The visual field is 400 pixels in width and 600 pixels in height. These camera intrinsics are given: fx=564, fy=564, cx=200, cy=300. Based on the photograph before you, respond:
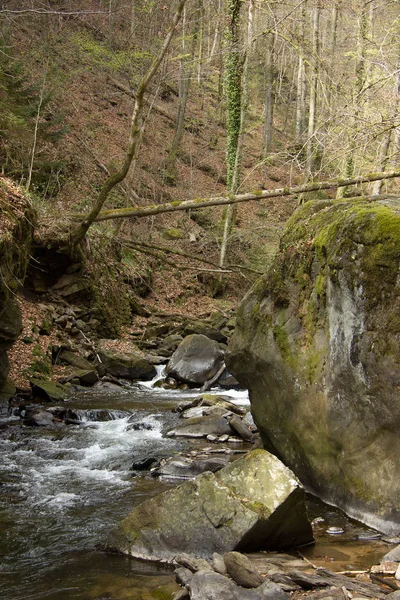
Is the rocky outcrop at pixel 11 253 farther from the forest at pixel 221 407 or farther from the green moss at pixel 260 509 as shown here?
the green moss at pixel 260 509

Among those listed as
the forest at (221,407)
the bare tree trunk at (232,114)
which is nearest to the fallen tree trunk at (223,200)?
the forest at (221,407)

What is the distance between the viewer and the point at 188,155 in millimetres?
29562

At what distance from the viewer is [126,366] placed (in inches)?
550

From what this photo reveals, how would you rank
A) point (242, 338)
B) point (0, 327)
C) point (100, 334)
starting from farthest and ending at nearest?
point (100, 334) → point (0, 327) → point (242, 338)

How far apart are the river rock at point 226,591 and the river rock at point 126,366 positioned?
33.6 ft

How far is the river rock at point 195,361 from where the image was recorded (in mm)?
13852

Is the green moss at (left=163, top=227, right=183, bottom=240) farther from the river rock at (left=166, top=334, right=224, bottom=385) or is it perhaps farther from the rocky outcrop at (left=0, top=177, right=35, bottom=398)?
the rocky outcrop at (left=0, top=177, right=35, bottom=398)

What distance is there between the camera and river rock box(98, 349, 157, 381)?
13.9 meters

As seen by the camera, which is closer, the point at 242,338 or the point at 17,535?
the point at 17,535

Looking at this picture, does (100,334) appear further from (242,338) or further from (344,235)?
(344,235)

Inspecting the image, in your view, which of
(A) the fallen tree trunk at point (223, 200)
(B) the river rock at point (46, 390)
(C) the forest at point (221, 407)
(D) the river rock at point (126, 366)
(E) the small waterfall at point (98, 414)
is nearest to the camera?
(C) the forest at point (221, 407)

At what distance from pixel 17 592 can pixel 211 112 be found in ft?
114

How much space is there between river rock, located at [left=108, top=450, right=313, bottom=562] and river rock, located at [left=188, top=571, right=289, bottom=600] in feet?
2.30

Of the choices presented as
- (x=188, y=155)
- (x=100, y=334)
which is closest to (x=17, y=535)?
(x=100, y=334)
